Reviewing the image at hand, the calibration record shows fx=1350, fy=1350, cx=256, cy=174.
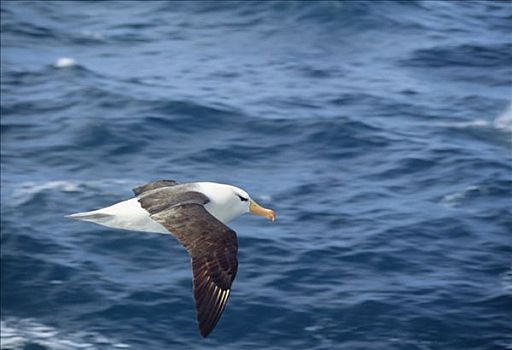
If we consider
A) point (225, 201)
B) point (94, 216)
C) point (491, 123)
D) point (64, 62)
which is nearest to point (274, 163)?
point (491, 123)

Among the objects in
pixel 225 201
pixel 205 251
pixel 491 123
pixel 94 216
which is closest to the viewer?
pixel 205 251

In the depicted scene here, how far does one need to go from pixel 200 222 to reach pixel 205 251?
24.1 inches

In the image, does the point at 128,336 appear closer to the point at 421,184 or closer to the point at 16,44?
the point at 421,184

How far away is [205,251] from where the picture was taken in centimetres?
1683

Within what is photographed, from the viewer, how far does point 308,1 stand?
40.7 metres

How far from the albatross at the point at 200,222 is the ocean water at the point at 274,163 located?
6.04m

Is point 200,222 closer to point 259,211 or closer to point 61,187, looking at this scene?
→ point 259,211

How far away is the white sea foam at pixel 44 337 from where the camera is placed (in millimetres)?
25078

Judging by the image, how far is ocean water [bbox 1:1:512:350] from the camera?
25.1 metres

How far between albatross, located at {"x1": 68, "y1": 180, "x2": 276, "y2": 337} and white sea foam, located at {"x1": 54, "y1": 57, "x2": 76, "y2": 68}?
696 inches

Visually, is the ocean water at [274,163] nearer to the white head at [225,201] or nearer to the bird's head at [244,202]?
the bird's head at [244,202]

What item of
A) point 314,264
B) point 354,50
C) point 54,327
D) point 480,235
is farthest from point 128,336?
point 354,50

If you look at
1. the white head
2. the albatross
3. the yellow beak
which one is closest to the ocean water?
the yellow beak

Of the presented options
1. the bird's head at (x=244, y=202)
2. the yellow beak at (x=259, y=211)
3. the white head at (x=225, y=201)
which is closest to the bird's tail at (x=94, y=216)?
the white head at (x=225, y=201)
